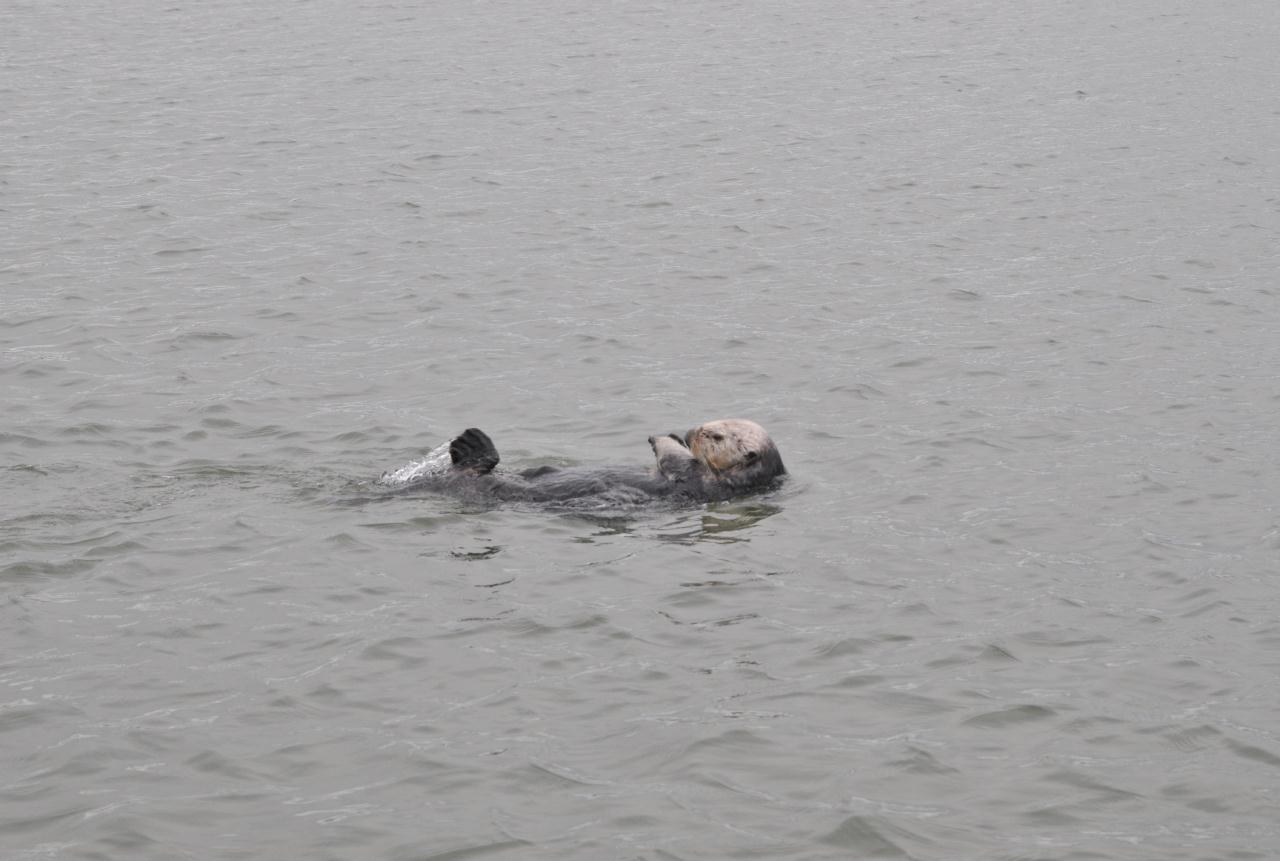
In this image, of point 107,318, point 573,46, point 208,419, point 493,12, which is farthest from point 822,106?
point 208,419

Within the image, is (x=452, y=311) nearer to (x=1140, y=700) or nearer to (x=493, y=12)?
(x=1140, y=700)

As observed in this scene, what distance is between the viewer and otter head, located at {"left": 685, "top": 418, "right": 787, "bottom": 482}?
31.2 ft

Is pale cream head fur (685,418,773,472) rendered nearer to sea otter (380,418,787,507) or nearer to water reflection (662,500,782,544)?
sea otter (380,418,787,507)

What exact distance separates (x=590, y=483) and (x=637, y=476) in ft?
1.06

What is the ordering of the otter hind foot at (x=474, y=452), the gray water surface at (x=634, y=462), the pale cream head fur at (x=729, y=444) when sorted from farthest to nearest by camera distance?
the pale cream head fur at (x=729, y=444) < the otter hind foot at (x=474, y=452) < the gray water surface at (x=634, y=462)

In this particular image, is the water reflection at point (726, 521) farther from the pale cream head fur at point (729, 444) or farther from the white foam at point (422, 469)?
the white foam at point (422, 469)

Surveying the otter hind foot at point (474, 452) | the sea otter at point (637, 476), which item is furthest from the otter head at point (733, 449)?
the otter hind foot at point (474, 452)

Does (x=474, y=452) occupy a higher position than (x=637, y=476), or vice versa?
(x=474, y=452)

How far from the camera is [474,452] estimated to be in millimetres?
9180


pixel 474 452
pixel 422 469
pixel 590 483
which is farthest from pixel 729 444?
pixel 422 469

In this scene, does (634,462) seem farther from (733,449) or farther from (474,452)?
(474,452)

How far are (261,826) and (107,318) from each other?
26.9 ft

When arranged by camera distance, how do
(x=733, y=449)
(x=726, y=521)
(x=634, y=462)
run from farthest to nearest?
(x=634, y=462) < (x=733, y=449) < (x=726, y=521)

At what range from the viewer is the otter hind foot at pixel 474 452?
29.9ft
